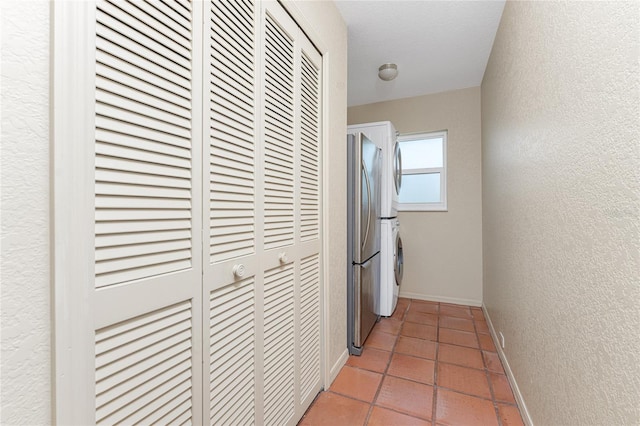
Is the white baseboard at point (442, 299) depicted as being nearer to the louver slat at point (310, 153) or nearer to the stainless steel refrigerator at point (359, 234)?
the stainless steel refrigerator at point (359, 234)

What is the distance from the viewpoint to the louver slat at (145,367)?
666 mm

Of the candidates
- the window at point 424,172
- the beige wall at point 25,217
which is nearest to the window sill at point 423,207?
the window at point 424,172

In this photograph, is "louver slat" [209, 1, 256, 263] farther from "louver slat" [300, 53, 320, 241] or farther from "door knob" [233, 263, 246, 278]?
"louver slat" [300, 53, 320, 241]

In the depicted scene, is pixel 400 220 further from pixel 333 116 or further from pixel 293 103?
pixel 293 103

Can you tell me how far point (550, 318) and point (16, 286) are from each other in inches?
67.4

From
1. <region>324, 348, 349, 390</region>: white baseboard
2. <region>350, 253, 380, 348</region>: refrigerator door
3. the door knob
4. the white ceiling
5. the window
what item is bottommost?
<region>324, 348, 349, 390</region>: white baseboard

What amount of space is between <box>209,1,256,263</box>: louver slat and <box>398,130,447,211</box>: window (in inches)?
113

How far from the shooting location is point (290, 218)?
144 centimetres

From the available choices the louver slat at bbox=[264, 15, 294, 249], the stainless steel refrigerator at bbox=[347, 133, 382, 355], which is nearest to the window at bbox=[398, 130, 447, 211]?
the stainless steel refrigerator at bbox=[347, 133, 382, 355]

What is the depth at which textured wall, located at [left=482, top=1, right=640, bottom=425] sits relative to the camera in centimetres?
75

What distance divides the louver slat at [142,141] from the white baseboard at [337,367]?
4.53 ft

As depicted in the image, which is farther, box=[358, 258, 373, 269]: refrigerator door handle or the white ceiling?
box=[358, 258, 373, 269]: refrigerator door handle

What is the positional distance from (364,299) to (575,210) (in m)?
1.58

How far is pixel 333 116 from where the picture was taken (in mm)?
1894
